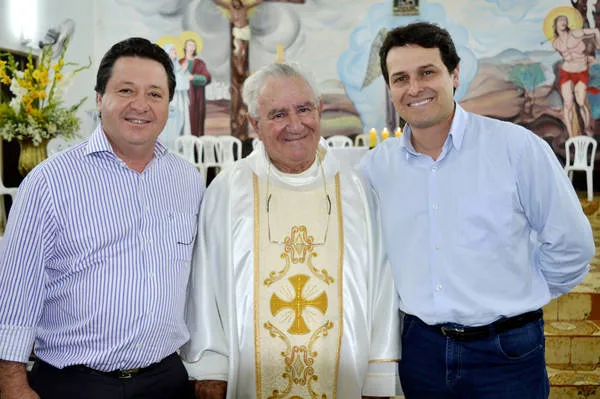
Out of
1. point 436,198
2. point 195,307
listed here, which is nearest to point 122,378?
point 195,307

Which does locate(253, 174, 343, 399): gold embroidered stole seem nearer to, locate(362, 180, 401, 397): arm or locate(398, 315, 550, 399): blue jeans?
locate(362, 180, 401, 397): arm

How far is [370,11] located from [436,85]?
9853 millimetres

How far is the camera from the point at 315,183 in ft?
7.78

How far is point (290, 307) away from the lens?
88.4 inches

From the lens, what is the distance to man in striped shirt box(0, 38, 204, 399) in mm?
1810

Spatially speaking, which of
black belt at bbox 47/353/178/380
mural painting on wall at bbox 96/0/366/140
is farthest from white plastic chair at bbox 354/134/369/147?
black belt at bbox 47/353/178/380

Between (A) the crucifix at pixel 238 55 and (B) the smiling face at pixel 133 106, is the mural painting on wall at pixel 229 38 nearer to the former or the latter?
(A) the crucifix at pixel 238 55

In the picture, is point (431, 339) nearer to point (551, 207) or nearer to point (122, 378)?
point (551, 207)

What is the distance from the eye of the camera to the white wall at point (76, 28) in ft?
29.1

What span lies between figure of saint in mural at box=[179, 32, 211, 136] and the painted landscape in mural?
0.03 meters

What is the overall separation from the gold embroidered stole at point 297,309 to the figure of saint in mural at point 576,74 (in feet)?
33.3

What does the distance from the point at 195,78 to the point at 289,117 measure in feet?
30.8

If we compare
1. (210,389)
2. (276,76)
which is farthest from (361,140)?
(210,389)

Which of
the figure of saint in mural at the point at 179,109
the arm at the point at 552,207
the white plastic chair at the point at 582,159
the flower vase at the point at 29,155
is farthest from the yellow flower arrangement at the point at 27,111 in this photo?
the white plastic chair at the point at 582,159
